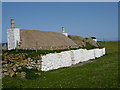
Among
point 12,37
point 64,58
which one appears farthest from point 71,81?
point 12,37

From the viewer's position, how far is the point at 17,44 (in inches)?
1014

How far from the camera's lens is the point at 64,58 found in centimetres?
2558

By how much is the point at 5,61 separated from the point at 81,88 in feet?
33.7

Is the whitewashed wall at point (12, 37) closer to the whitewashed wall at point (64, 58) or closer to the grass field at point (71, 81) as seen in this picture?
the whitewashed wall at point (64, 58)

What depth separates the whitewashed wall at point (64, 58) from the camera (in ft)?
69.6

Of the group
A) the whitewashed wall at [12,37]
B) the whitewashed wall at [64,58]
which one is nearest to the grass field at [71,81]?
the whitewashed wall at [64,58]

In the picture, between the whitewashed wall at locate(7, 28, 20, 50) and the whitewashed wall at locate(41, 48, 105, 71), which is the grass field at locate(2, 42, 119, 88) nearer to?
the whitewashed wall at locate(41, 48, 105, 71)

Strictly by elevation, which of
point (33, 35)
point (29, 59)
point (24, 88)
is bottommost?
point (24, 88)

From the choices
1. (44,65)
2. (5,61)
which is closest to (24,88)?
(5,61)

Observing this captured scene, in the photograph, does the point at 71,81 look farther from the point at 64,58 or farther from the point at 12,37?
the point at 12,37

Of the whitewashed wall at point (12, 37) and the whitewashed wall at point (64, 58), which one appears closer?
the whitewashed wall at point (64, 58)

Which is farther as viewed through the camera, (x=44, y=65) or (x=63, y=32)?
(x=63, y=32)

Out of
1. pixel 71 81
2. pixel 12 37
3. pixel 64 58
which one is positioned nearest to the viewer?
pixel 71 81

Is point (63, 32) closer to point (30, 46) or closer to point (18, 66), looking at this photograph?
point (30, 46)
